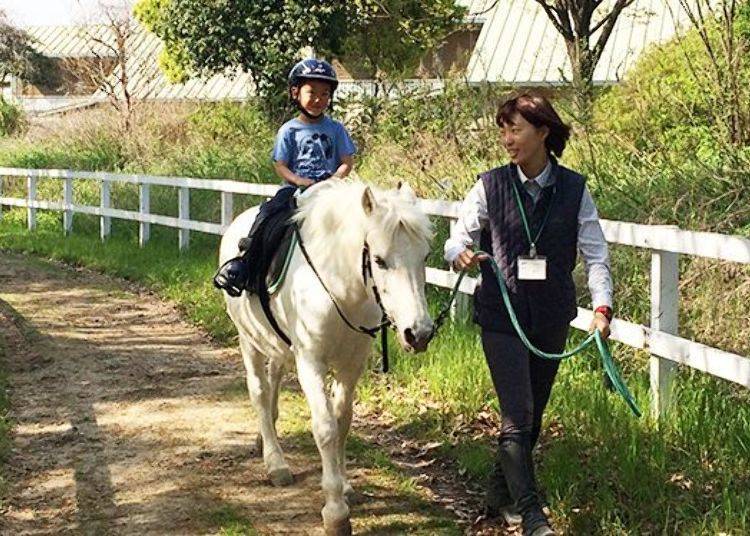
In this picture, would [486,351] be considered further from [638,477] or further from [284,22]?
[284,22]

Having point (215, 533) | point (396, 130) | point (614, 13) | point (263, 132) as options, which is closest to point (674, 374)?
point (215, 533)

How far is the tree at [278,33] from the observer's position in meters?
24.6

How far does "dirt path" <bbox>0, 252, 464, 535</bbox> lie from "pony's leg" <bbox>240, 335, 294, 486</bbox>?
0.31ft

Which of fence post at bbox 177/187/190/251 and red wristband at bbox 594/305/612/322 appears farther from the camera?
fence post at bbox 177/187/190/251

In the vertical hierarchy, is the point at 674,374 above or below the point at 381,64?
below

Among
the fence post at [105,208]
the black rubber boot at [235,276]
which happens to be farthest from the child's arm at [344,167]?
the fence post at [105,208]

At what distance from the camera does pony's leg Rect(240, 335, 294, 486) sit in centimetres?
616

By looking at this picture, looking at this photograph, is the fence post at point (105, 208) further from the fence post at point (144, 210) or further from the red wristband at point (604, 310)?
the red wristband at point (604, 310)

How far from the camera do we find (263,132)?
78.7 feet

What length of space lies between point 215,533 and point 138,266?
9464 millimetres

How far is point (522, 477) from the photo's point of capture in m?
4.71

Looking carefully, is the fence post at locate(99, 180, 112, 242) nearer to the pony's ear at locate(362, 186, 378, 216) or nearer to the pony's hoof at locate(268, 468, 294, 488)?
the pony's hoof at locate(268, 468, 294, 488)

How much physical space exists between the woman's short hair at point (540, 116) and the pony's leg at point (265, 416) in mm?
2544

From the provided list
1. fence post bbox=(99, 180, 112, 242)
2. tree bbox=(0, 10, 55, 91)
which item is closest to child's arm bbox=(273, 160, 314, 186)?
fence post bbox=(99, 180, 112, 242)
